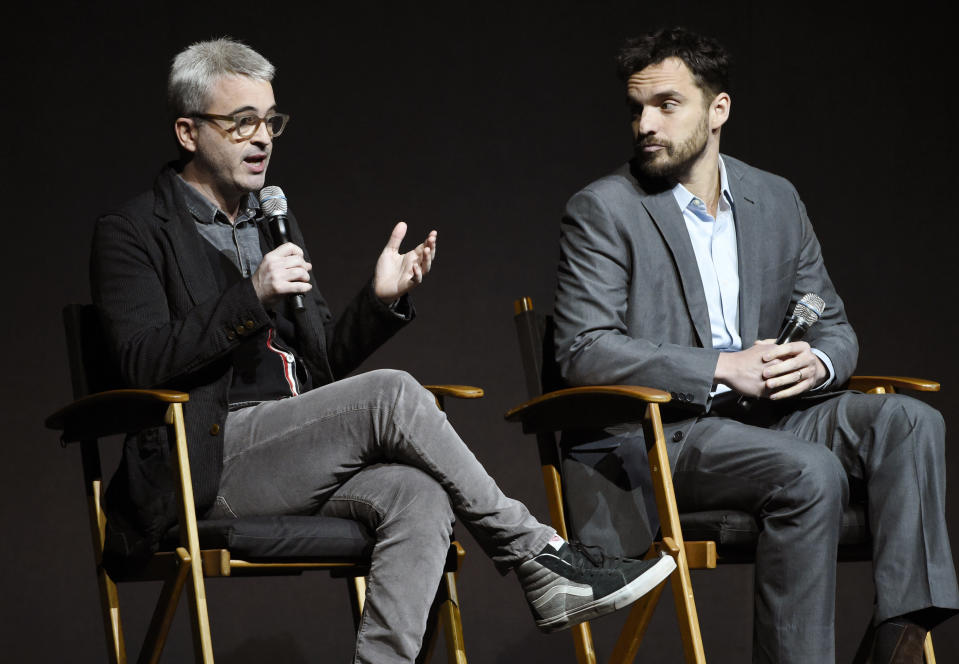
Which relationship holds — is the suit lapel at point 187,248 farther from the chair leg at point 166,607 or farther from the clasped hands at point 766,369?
the clasped hands at point 766,369

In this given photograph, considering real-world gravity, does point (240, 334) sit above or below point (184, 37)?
below

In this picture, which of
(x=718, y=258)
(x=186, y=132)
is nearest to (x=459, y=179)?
(x=718, y=258)

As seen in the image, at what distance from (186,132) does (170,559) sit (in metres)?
0.98

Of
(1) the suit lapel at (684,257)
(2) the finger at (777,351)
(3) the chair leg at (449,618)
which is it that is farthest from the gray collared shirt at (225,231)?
(2) the finger at (777,351)

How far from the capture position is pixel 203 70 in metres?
2.68

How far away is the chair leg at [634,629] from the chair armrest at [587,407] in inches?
14.5

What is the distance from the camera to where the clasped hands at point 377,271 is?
7.55 ft

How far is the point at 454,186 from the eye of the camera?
3.94m

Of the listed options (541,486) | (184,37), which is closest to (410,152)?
(184,37)

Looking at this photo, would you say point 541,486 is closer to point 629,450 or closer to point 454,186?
point 454,186

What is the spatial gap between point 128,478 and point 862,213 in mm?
2771

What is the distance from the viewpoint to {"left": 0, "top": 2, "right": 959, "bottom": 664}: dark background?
3557 mm

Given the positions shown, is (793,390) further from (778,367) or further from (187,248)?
(187,248)

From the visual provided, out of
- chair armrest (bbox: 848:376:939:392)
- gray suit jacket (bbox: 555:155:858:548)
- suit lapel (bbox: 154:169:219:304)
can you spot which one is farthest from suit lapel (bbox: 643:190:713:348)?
suit lapel (bbox: 154:169:219:304)
